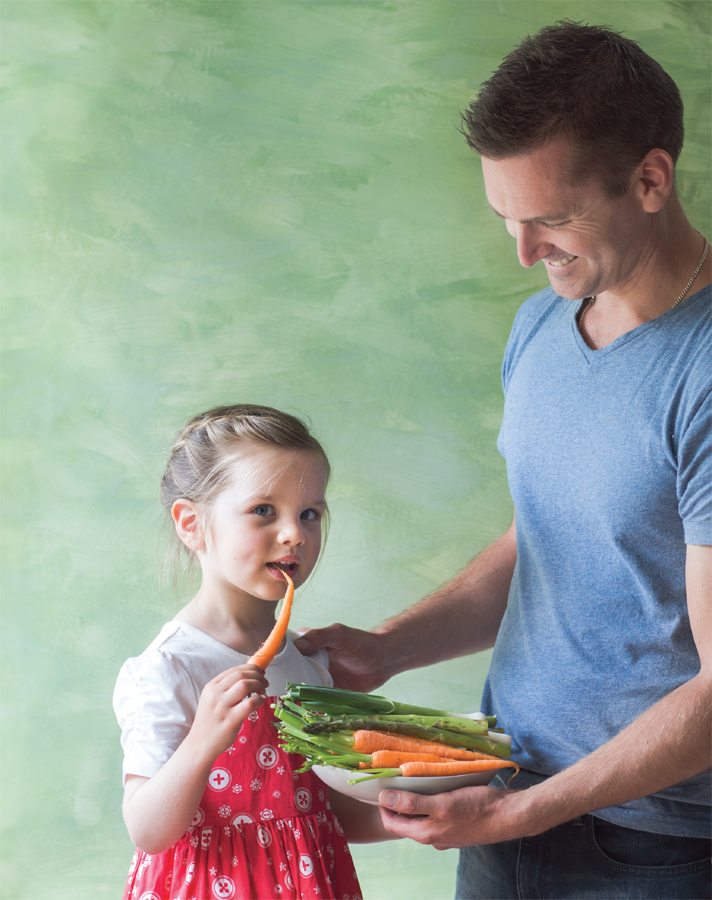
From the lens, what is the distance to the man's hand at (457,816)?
42.8 inches

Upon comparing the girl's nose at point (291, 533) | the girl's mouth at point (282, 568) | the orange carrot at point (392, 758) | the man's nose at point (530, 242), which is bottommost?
the orange carrot at point (392, 758)

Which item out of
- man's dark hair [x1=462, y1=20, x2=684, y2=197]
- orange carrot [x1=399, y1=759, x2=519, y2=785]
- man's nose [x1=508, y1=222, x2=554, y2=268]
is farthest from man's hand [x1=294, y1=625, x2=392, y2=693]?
man's dark hair [x1=462, y1=20, x2=684, y2=197]

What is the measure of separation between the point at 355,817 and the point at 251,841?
235mm

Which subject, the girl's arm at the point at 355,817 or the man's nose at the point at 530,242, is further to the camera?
the girl's arm at the point at 355,817

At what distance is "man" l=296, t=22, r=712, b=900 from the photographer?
1.10 m

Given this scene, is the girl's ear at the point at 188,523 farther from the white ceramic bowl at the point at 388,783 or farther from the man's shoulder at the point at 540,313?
the man's shoulder at the point at 540,313

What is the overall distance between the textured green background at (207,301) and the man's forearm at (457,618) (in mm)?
378

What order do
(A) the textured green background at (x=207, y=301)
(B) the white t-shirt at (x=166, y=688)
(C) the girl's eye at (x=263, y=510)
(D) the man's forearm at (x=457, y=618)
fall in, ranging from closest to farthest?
1. (B) the white t-shirt at (x=166, y=688)
2. (C) the girl's eye at (x=263, y=510)
3. (D) the man's forearm at (x=457, y=618)
4. (A) the textured green background at (x=207, y=301)

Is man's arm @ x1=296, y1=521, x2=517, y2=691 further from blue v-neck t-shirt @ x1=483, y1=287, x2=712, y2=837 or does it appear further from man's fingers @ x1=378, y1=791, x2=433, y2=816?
man's fingers @ x1=378, y1=791, x2=433, y2=816

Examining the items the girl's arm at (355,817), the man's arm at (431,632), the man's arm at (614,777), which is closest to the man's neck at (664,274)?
the man's arm at (614,777)

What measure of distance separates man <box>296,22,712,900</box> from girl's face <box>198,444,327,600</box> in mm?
360

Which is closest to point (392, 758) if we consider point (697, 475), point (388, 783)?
point (388, 783)

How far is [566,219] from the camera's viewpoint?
1.19 m

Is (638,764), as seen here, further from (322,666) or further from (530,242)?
(530,242)
